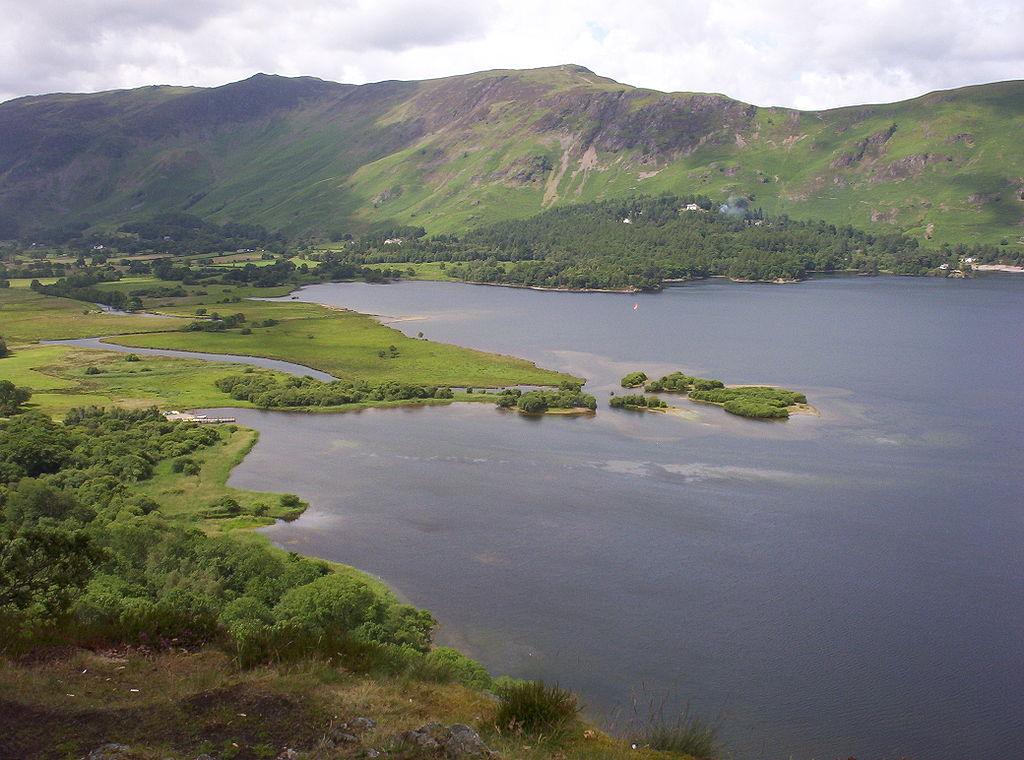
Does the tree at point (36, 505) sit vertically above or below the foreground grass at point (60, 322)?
below

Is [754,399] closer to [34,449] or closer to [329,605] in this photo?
[329,605]

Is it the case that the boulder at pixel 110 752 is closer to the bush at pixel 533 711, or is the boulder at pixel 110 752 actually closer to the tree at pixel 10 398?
the bush at pixel 533 711

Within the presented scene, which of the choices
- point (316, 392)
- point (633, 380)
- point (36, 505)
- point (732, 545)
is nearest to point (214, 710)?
point (36, 505)

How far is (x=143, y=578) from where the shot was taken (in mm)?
46250

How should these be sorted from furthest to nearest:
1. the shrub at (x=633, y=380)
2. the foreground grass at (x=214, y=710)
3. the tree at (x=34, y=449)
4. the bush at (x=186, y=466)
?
the shrub at (x=633, y=380) → the bush at (x=186, y=466) → the tree at (x=34, y=449) → the foreground grass at (x=214, y=710)

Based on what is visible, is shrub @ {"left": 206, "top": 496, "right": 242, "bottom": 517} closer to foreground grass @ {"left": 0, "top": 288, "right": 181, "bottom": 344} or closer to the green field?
the green field

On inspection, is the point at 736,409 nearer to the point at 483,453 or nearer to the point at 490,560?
the point at 483,453

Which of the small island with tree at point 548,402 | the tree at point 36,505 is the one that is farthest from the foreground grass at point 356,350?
the tree at point 36,505

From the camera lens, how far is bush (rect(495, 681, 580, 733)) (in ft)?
74.6

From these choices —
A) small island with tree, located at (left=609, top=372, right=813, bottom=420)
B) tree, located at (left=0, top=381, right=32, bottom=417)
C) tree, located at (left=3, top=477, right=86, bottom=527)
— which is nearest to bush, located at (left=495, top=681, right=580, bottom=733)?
tree, located at (left=3, top=477, right=86, bottom=527)

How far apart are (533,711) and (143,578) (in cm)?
3054

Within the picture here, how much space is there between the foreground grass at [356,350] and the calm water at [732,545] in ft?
45.5

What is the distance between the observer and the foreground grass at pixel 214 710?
2025 centimetres

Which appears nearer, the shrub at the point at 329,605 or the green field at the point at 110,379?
the shrub at the point at 329,605
